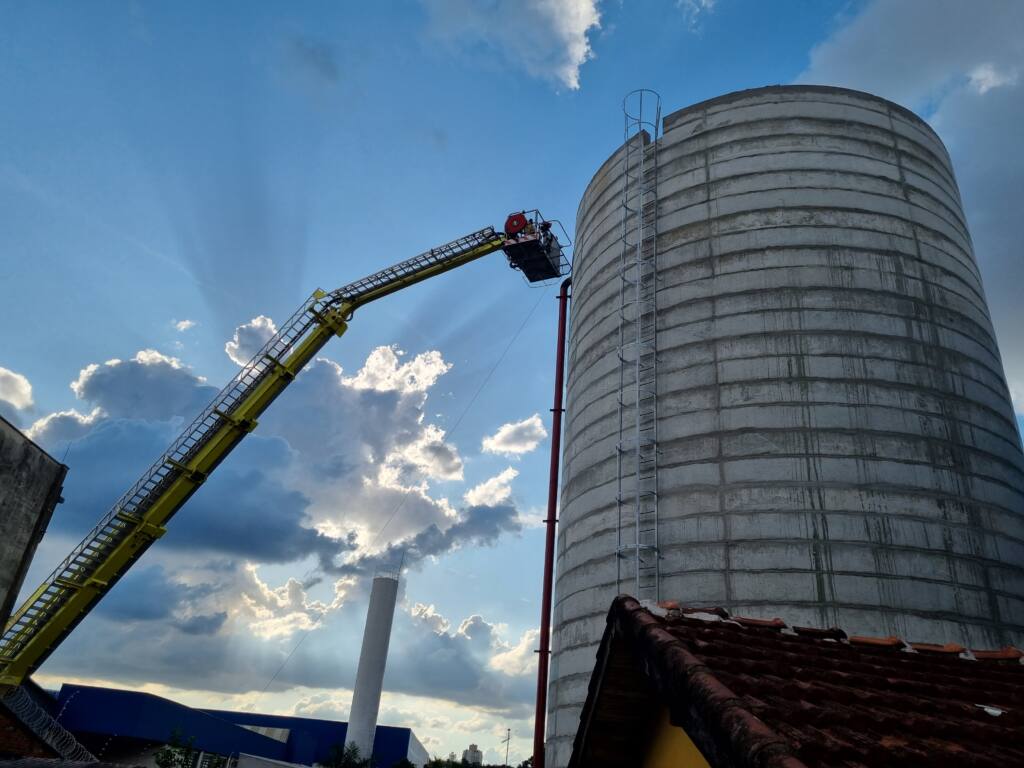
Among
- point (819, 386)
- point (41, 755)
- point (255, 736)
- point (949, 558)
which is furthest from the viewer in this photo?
point (255, 736)

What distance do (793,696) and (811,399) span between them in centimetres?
892

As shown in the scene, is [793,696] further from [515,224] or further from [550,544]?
[515,224]

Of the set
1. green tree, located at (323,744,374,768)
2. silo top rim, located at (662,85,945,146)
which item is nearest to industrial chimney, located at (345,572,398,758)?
green tree, located at (323,744,374,768)

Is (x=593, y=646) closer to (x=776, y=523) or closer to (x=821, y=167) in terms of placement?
(x=776, y=523)

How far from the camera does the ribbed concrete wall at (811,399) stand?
424 inches

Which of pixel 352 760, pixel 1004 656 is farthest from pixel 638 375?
pixel 352 760

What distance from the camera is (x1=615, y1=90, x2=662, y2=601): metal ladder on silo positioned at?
11945 mm

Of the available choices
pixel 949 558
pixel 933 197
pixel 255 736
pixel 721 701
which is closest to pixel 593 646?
pixel 949 558

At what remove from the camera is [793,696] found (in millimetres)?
3492

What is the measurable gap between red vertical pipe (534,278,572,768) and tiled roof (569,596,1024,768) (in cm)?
940

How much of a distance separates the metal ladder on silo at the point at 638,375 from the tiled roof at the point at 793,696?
6.13 metres

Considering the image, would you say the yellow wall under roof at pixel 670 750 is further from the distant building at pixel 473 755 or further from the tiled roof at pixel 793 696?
the distant building at pixel 473 755

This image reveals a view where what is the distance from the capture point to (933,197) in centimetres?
1423

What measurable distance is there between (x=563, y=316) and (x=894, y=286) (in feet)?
28.1
